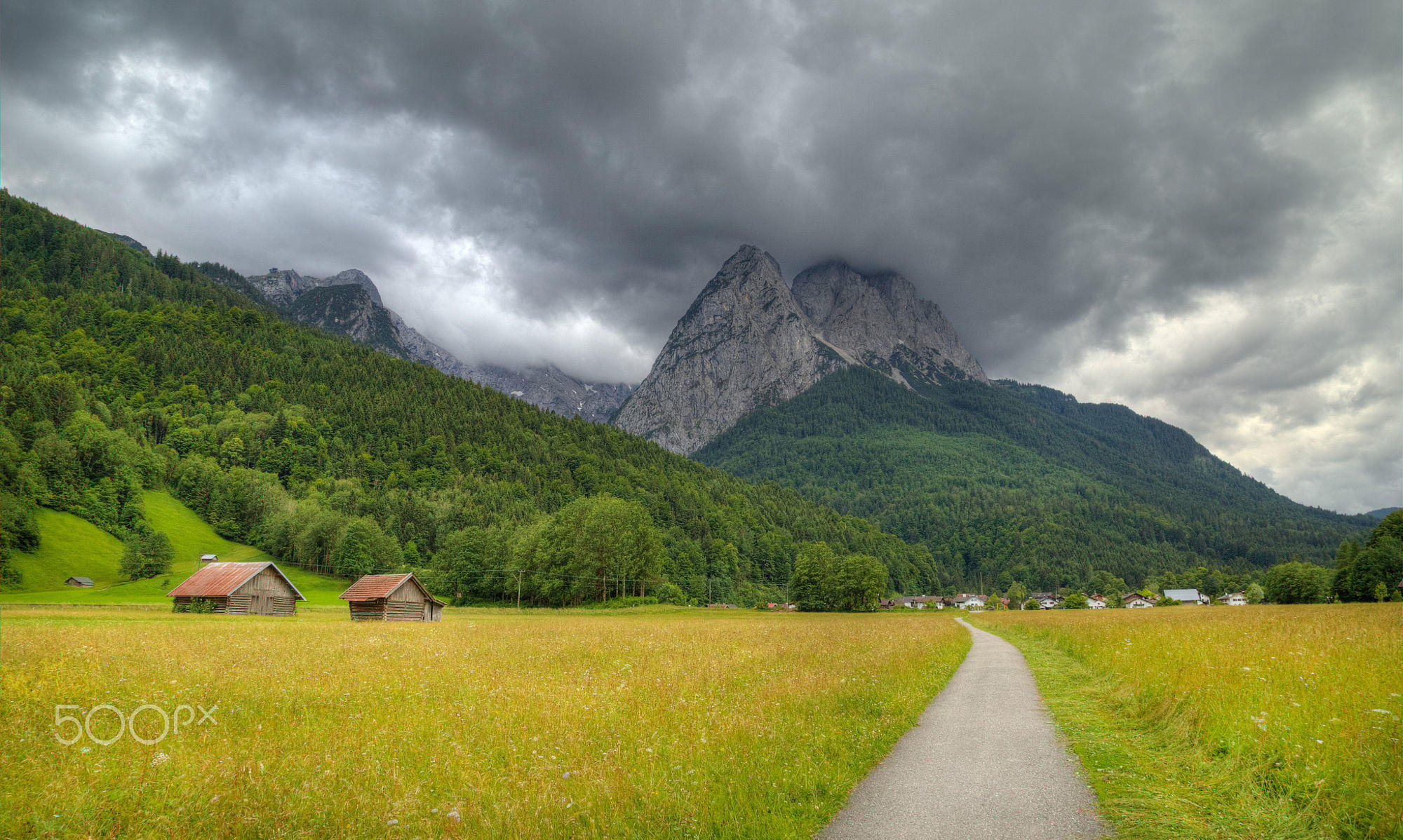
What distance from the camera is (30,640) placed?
18078 mm

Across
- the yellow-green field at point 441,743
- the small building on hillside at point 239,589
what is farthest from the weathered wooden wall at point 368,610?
the yellow-green field at point 441,743

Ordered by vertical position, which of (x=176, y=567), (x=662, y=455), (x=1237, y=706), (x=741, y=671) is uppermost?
(x=662, y=455)

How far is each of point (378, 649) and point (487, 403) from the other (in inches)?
5807

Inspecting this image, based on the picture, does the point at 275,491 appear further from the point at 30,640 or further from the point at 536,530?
the point at 30,640

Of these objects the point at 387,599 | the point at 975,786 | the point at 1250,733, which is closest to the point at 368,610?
the point at 387,599

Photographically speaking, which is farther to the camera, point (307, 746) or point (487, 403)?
point (487, 403)

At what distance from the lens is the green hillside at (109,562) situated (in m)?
65.1

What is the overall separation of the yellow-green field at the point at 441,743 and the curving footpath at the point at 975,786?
44 cm

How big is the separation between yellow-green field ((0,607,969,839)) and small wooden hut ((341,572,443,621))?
32.5 meters

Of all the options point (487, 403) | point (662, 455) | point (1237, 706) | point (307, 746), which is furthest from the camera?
point (662, 455)

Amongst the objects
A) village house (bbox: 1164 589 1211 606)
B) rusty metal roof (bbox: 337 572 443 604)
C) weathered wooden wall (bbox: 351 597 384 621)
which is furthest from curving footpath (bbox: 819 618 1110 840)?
village house (bbox: 1164 589 1211 606)

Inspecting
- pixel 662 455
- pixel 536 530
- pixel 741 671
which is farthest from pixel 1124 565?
pixel 741 671

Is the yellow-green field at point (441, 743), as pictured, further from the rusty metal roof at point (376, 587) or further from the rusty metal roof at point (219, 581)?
the rusty metal roof at point (219, 581)

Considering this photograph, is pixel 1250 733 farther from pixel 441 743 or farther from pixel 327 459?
pixel 327 459
